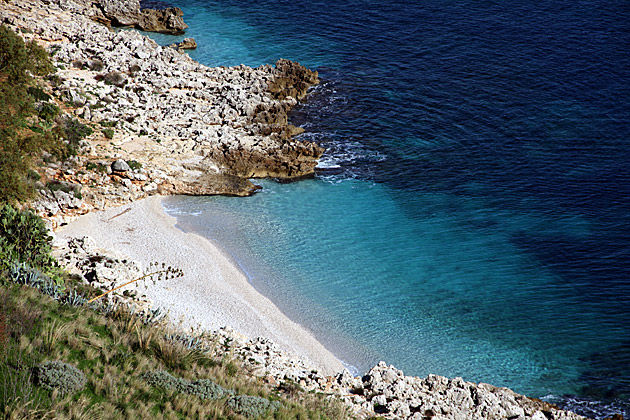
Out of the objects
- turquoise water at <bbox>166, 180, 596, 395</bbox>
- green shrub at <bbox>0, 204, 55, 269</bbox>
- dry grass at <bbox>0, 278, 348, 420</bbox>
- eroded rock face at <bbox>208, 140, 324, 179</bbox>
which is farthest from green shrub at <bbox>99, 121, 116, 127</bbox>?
dry grass at <bbox>0, 278, 348, 420</bbox>

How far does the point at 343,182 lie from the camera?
39156 mm

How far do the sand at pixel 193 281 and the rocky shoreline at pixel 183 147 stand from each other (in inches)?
40.1

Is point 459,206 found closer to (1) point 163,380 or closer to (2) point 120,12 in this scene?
(1) point 163,380

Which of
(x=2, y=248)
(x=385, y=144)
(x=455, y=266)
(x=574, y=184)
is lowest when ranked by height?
(x=2, y=248)

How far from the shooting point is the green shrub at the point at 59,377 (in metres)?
13.9

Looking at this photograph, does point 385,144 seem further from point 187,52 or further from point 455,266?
point 187,52

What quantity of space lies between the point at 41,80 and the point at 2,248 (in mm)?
21875

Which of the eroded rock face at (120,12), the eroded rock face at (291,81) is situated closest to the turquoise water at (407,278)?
the eroded rock face at (291,81)

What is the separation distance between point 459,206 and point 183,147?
61.8ft

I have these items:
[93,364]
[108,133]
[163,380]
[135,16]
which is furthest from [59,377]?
[135,16]

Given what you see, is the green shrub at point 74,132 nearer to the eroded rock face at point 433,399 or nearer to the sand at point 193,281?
the sand at point 193,281

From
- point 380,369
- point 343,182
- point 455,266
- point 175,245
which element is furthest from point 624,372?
point 175,245

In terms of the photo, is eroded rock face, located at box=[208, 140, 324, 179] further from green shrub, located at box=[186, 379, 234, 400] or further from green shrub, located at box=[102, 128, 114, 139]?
green shrub, located at box=[186, 379, 234, 400]

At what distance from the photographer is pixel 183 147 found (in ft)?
127
